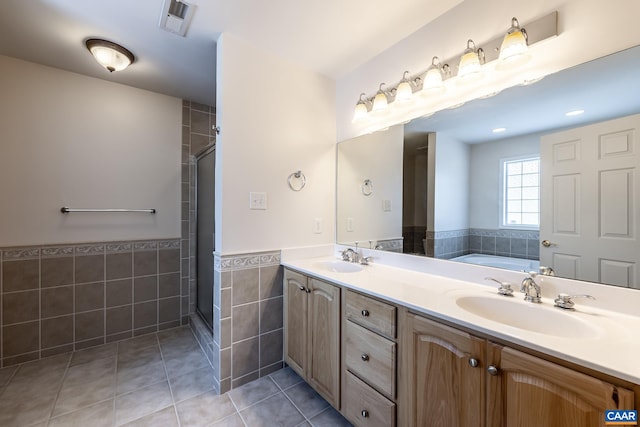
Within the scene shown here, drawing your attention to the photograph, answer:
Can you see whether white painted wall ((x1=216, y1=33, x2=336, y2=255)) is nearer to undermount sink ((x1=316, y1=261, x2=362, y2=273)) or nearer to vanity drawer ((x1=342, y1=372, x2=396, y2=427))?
undermount sink ((x1=316, y1=261, x2=362, y2=273))

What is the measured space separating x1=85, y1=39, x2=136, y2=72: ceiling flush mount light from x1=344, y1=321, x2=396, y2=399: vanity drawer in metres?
2.37

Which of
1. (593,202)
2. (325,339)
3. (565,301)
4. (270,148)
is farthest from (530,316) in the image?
(270,148)

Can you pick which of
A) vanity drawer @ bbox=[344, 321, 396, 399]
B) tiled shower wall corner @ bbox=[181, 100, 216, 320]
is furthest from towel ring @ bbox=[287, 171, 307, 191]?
tiled shower wall corner @ bbox=[181, 100, 216, 320]

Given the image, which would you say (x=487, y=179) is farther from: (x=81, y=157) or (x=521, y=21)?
(x=81, y=157)

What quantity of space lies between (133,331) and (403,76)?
3.16m

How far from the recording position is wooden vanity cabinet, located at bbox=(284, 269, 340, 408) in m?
1.47

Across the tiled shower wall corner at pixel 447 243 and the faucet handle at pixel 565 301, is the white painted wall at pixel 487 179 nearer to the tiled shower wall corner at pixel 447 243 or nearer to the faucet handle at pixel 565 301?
the tiled shower wall corner at pixel 447 243

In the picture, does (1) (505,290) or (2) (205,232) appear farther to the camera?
(2) (205,232)

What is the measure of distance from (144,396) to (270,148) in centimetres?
182

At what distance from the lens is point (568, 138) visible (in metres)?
1.16

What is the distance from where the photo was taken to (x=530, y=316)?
106 cm

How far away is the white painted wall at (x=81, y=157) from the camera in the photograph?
6.65 feet

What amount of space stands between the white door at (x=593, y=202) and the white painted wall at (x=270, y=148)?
1.43m

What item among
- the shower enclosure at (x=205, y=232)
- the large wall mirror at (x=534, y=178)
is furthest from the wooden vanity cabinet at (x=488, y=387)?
the shower enclosure at (x=205, y=232)
